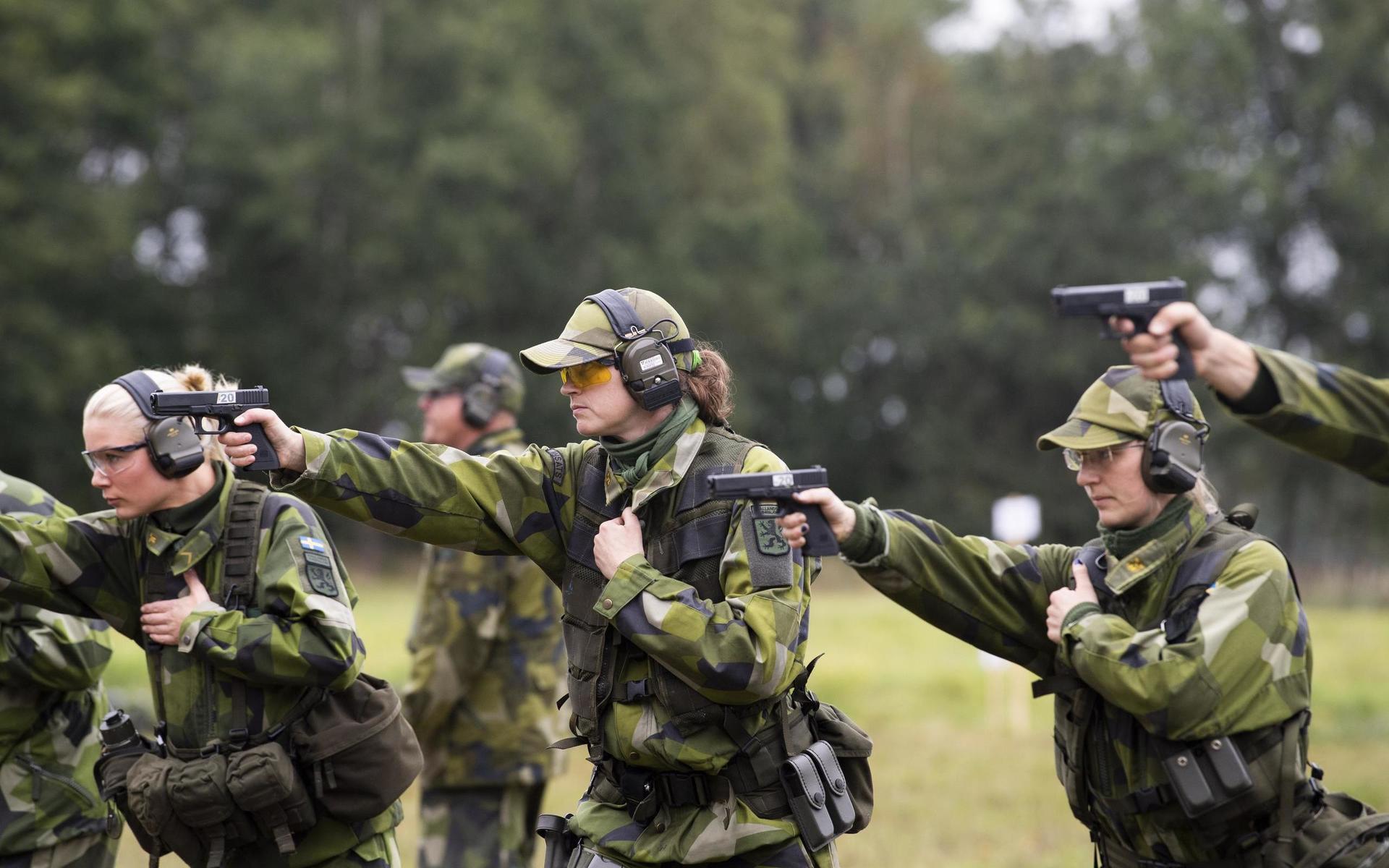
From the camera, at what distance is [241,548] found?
6.36 metres

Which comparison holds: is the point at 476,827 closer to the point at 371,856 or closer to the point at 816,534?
the point at 371,856

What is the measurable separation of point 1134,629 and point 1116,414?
0.77 metres

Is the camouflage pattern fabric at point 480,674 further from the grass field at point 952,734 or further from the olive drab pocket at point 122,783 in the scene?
the olive drab pocket at point 122,783

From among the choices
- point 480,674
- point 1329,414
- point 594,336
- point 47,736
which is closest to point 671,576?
point 594,336

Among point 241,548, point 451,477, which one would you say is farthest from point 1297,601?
point 241,548

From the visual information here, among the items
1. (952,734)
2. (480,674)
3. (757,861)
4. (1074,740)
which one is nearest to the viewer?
(757,861)

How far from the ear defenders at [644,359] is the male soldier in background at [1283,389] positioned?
1771mm

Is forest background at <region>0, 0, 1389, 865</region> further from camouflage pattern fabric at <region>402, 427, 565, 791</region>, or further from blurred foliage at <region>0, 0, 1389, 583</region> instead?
camouflage pattern fabric at <region>402, 427, 565, 791</region>

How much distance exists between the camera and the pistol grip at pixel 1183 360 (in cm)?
462

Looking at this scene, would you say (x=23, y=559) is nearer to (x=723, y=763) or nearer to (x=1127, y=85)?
(x=723, y=763)

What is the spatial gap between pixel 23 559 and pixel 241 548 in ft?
2.95

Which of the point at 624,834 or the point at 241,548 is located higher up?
the point at 241,548

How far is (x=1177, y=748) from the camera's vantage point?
18.2ft

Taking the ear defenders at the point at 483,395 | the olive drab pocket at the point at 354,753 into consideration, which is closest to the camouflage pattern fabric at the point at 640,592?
the olive drab pocket at the point at 354,753
